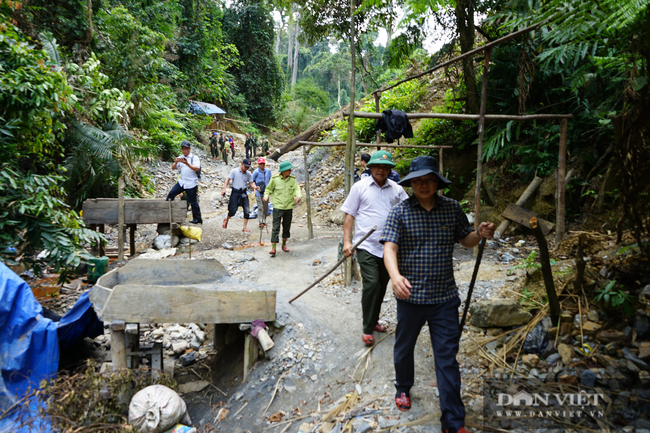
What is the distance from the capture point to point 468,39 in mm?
7742

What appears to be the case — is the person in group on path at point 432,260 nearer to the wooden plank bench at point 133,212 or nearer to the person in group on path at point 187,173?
the wooden plank bench at point 133,212

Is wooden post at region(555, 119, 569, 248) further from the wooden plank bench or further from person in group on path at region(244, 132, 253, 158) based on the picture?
person in group on path at region(244, 132, 253, 158)

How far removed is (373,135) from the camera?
12641 mm

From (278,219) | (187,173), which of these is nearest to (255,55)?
(187,173)

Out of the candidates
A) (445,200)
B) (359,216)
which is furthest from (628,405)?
(359,216)

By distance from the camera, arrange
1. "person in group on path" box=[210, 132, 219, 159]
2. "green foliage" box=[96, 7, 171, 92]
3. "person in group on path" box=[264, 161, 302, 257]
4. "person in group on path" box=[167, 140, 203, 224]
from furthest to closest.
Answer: "person in group on path" box=[210, 132, 219, 159], "green foliage" box=[96, 7, 171, 92], "person in group on path" box=[167, 140, 203, 224], "person in group on path" box=[264, 161, 302, 257]

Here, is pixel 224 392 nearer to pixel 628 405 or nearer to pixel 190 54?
pixel 628 405

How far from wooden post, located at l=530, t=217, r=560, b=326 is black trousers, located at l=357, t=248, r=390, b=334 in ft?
4.15

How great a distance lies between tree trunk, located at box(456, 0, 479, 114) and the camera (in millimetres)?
7449

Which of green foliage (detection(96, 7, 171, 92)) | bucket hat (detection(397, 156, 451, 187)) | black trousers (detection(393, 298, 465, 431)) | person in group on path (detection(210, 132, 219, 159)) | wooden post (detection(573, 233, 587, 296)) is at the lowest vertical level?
black trousers (detection(393, 298, 465, 431))

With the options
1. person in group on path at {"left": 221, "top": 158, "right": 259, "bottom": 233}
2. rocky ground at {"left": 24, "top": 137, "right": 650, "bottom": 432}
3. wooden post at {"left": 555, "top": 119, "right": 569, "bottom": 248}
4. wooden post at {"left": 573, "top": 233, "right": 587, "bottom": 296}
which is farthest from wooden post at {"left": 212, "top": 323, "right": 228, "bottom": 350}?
wooden post at {"left": 555, "top": 119, "right": 569, "bottom": 248}

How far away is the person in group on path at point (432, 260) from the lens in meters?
2.39

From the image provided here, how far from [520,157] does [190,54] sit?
56.6ft

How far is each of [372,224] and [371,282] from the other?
0.54 m
